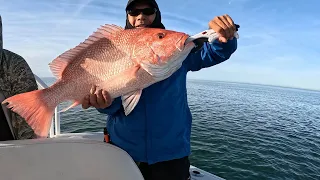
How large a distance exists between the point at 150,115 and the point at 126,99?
317 mm

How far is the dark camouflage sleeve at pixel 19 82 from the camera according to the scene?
2.87 metres

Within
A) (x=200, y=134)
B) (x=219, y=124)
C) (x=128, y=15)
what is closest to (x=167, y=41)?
(x=128, y=15)

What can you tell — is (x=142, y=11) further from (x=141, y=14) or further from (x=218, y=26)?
(x=218, y=26)

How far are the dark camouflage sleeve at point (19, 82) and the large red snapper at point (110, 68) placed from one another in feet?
2.49

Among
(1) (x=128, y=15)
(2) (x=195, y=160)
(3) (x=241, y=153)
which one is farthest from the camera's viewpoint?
(3) (x=241, y=153)

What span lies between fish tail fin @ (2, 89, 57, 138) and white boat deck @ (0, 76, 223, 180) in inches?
7.3

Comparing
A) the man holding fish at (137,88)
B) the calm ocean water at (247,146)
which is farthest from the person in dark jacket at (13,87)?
the calm ocean water at (247,146)

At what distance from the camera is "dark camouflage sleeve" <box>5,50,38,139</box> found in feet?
9.41

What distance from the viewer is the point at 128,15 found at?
9.17ft

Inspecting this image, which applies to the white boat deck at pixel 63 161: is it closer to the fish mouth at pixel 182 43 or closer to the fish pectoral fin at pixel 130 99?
the fish pectoral fin at pixel 130 99

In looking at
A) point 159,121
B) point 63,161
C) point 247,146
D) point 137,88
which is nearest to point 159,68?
point 137,88

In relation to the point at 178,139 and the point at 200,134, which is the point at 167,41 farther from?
the point at 200,134

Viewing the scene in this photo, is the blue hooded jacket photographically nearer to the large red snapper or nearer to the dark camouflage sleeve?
the large red snapper

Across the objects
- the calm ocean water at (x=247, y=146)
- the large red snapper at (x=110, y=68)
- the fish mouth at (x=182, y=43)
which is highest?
the fish mouth at (x=182, y=43)
